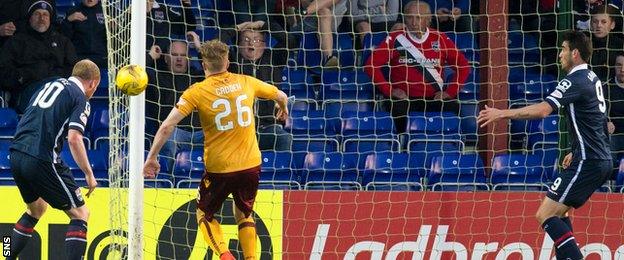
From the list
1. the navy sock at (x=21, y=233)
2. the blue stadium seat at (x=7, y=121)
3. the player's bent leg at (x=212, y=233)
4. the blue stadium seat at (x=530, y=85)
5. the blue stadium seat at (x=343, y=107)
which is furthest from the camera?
the blue stadium seat at (x=530, y=85)

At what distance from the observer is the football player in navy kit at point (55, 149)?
36.2 ft

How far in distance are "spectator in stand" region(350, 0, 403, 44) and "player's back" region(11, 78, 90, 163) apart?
452 centimetres

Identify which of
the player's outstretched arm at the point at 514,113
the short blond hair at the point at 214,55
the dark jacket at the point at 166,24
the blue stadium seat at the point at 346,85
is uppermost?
the dark jacket at the point at 166,24

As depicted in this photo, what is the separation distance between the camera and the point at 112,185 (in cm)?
1145

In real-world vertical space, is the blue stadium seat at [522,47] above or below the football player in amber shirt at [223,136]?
above

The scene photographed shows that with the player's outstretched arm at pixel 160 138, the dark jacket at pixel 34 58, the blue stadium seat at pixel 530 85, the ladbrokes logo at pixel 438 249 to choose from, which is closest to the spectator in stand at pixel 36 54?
the dark jacket at pixel 34 58

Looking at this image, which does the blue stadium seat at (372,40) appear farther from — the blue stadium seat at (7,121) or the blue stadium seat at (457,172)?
the blue stadium seat at (7,121)

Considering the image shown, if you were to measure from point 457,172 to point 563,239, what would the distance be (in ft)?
8.96

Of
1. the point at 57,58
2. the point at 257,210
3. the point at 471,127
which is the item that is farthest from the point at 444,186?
the point at 57,58

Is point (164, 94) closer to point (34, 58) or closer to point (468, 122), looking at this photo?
point (34, 58)

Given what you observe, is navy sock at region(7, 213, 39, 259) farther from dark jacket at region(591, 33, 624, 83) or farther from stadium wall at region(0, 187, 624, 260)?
dark jacket at region(591, 33, 624, 83)

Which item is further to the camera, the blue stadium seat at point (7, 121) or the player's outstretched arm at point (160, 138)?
the blue stadium seat at point (7, 121)

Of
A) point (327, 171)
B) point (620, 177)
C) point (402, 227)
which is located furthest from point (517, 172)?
point (327, 171)

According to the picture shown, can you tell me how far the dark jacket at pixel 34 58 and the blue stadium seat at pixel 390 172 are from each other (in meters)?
3.08
